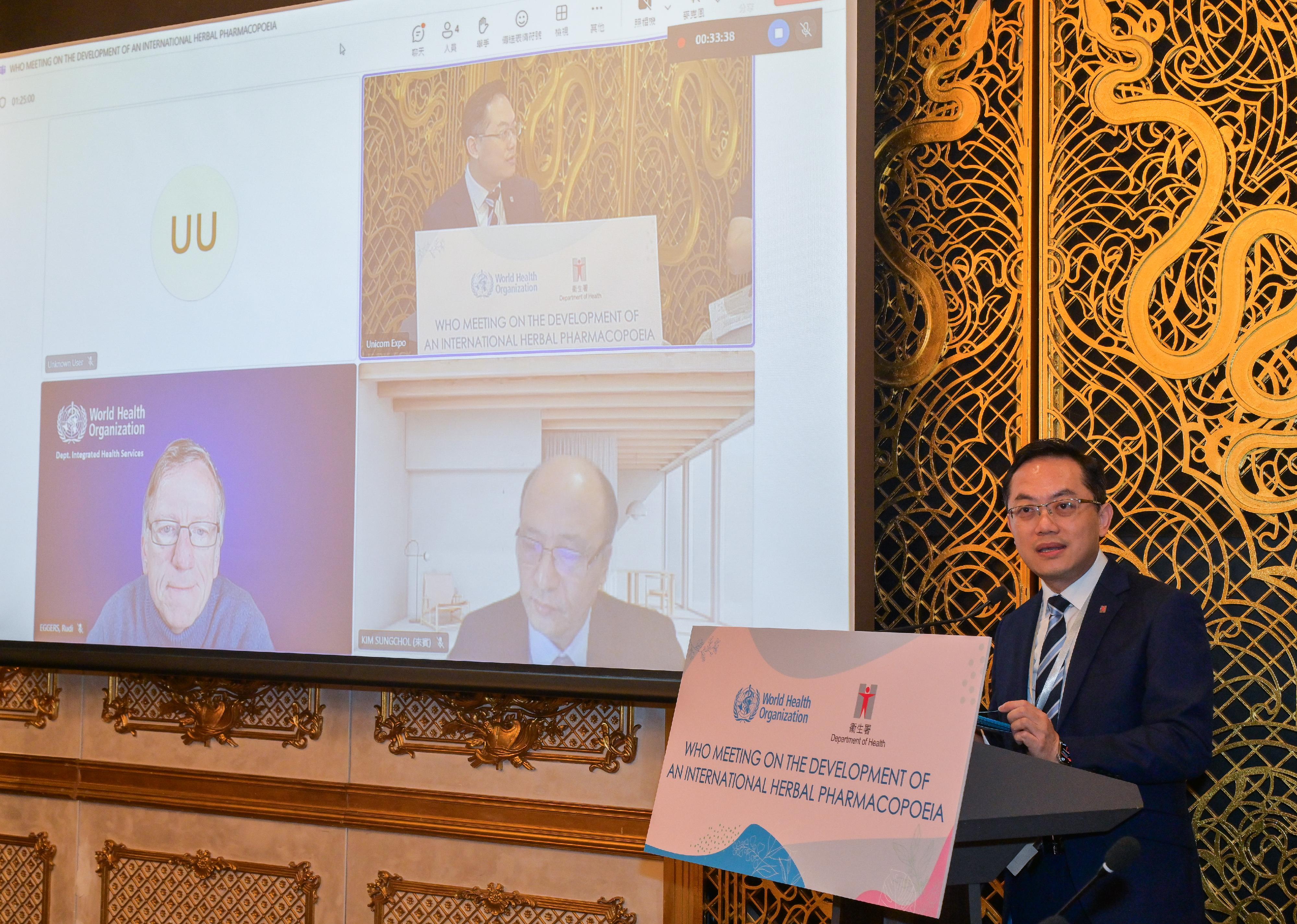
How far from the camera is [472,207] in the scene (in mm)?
2721

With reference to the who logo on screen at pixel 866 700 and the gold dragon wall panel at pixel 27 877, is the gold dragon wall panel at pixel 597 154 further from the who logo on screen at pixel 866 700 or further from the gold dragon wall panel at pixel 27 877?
the gold dragon wall panel at pixel 27 877

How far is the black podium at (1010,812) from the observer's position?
1186mm

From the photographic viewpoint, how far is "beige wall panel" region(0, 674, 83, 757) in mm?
3156

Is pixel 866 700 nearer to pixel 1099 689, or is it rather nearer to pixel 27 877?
pixel 1099 689

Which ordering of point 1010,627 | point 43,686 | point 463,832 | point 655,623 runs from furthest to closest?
point 43,686
point 463,832
point 655,623
point 1010,627

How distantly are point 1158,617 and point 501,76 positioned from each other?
207 cm

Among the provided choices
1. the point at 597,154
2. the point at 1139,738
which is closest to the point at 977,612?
the point at 1139,738

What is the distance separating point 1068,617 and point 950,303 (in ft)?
2.99

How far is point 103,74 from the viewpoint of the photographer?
313 cm

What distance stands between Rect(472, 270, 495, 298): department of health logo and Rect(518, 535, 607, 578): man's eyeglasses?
651 millimetres

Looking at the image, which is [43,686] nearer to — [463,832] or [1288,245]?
[463,832]

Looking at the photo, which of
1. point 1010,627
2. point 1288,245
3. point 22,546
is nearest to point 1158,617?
point 1010,627

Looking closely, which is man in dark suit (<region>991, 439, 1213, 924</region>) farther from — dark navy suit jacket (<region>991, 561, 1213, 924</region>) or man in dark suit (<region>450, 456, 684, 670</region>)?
man in dark suit (<region>450, 456, 684, 670</region>)

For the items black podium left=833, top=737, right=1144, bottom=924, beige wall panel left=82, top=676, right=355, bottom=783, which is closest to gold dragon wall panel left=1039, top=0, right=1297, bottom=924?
black podium left=833, top=737, right=1144, bottom=924
